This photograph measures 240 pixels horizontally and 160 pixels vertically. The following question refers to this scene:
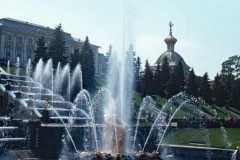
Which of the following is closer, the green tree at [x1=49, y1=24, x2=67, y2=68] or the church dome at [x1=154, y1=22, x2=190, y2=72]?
the green tree at [x1=49, y1=24, x2=67, y2=68]

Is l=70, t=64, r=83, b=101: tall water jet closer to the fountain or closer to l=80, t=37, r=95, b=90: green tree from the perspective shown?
the fountain

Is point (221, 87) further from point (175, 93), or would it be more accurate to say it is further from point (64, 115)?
point (64, 115)

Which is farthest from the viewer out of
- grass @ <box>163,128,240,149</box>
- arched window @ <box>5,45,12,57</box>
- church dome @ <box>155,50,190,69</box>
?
church dome @ <box>155,50,190,69</box>

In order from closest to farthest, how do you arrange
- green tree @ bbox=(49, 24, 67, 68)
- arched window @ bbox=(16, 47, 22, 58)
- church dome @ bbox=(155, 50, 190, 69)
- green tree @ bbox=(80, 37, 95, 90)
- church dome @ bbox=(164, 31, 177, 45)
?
green tree @ bbox=(80, 37, 95, 90) → green tree @ bbox=(49, 24, 67, 68) → arched window @ bbox=(16, 47, 22, 58) → church dome @ bbox=(155, 50, 190, 69) → church dome @ bbox=(164, 31, 177, 45)

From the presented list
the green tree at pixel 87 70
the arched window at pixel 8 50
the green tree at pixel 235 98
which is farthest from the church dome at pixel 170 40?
the green tree at pixel 87 70

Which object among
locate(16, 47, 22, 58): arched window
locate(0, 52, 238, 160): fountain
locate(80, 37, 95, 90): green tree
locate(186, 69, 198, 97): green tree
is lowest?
locate(0, 52, 238, 160): fountain

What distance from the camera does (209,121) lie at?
90.3 feet

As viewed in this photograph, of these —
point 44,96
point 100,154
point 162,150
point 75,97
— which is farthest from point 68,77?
point 100,154

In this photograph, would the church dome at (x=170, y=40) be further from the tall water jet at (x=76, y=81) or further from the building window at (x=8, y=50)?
the tall water jet at (x=76, y=81)

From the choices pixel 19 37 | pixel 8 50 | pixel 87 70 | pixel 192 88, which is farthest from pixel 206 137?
pixel 19 37

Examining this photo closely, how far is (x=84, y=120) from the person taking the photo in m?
28.2

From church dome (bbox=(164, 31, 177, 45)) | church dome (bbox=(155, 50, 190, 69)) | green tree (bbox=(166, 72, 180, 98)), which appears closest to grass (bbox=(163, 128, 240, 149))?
green tree (bbox=(166, 72, 180, 98))

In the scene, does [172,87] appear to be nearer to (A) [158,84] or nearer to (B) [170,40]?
(A) [158,84]

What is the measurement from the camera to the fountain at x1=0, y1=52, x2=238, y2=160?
14359 mm
